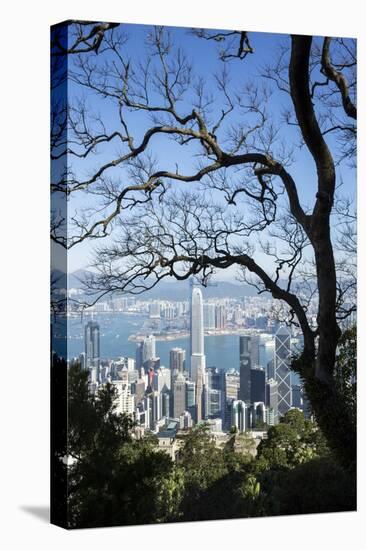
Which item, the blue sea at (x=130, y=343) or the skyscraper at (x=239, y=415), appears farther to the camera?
the skyscraper at (x=239, y=415)

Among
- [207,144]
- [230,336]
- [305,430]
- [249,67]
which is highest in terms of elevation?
[249,67]

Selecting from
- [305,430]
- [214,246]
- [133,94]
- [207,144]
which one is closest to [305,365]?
[305,430]

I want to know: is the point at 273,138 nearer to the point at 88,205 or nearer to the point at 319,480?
the point at 88,205

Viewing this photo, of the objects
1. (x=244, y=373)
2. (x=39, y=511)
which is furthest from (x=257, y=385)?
(x=39, y=511)

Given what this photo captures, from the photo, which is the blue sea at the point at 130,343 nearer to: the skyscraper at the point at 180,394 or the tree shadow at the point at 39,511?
the skyscraper at the point at 180,394

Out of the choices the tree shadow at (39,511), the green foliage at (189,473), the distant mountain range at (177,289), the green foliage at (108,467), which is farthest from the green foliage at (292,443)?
the tree shadow at (39,511)
